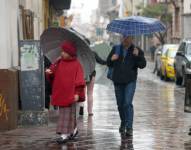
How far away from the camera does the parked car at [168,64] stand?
1162 inches

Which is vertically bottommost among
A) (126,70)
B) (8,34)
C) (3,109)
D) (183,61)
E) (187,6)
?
(183,61)

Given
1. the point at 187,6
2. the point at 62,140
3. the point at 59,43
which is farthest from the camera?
the point at 187,6

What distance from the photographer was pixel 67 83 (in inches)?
411

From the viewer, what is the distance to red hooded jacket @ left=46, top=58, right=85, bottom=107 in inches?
409

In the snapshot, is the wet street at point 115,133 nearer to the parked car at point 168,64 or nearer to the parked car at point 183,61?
the parked car at point 183,61

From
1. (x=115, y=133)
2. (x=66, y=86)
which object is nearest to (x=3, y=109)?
(x=66, y=86)

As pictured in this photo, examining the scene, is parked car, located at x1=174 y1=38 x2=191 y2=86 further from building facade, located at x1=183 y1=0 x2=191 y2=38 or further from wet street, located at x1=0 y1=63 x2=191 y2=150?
building facade, located at x1=183 y1=0 x2=191 y2=38

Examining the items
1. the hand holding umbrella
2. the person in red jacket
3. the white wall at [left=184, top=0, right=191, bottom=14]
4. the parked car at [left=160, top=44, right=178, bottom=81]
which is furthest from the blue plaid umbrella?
the white wall at [left=184, top=0, right=191, bottom=14]

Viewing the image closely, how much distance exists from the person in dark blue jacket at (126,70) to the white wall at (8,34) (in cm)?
188

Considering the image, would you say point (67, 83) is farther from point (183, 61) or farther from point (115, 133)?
point (183, 61)

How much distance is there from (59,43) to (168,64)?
726 inches

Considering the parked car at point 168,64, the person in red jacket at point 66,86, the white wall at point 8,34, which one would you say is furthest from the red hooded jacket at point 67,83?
the parked car at point 168,64

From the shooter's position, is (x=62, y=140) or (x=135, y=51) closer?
(x=62, y=140)

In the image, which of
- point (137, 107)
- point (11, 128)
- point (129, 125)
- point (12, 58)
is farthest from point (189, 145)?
point (137, 107)
